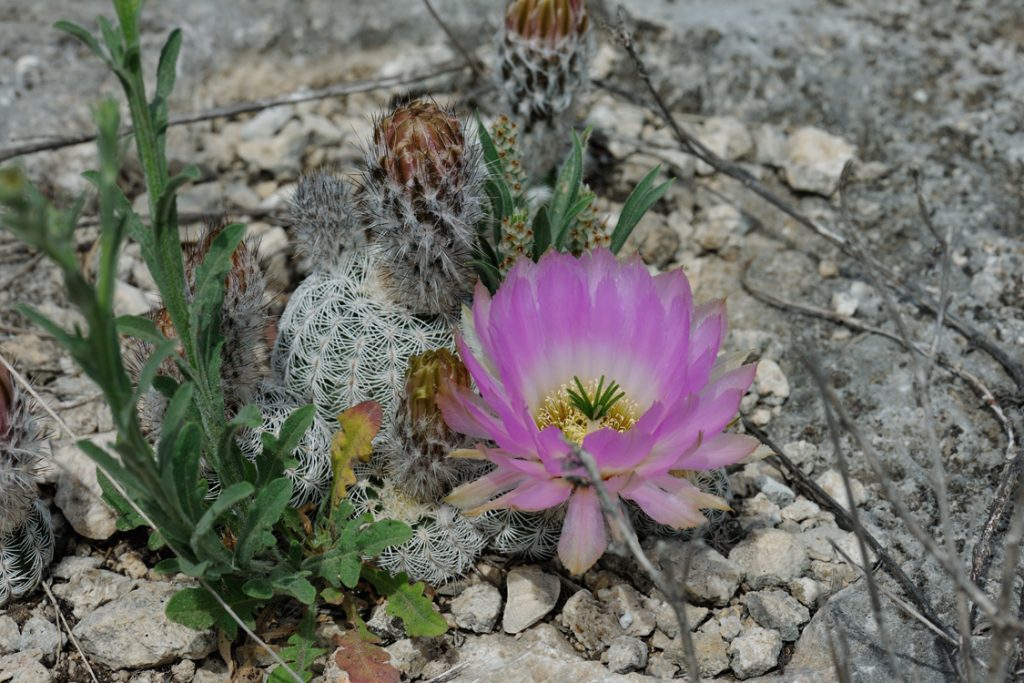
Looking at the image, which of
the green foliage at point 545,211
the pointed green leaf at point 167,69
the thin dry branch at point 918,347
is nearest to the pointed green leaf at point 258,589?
the green foliage at point 545,211

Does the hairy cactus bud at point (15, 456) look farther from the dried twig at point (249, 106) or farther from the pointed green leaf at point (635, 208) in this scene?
the pointed green leaf at point (635, 208)

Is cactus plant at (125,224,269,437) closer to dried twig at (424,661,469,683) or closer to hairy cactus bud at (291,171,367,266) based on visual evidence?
hairy cactus bud at (291,171,367,266)

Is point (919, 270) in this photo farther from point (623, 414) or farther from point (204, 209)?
point (204, 209)

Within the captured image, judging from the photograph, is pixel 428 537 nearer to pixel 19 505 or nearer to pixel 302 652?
pixel 302 652

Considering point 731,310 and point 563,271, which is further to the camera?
point 731,310

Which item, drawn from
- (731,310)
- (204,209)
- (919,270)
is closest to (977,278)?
(919,270)

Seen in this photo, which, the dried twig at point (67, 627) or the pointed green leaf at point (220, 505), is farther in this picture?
the dried twig at point (67, 627)

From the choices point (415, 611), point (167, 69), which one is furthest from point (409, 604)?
point (167, 69)
